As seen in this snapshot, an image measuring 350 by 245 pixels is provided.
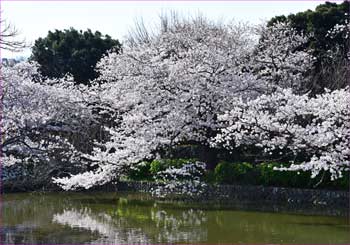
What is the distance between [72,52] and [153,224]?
17.2 metres

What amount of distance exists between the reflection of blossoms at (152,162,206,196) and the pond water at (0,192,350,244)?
112 cm

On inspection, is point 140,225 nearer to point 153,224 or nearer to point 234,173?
point 153,224

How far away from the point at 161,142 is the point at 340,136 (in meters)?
5.00

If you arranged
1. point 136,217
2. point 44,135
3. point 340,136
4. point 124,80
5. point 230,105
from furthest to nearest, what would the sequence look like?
point 44,135 → point 124,80 → point 230,105 → point 136,217 → point 340,136

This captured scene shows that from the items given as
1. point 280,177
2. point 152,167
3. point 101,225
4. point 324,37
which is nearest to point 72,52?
point 152,167

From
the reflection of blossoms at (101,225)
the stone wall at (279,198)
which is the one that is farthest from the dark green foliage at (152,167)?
the reflection of blossoms at (101,225)

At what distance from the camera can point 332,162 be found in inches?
399

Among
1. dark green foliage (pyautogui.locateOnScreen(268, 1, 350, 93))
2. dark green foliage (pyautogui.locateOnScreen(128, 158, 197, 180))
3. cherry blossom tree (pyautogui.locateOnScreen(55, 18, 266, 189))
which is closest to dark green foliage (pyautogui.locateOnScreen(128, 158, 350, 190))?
dark green foliage (pyautogui.locateOnScreen(128, 158, 197, 180))

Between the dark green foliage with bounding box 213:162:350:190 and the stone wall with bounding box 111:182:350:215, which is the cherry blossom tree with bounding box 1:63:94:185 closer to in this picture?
the stone wall with bounding box 111:182:350:215

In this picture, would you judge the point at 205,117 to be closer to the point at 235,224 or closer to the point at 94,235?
the point at 235,224

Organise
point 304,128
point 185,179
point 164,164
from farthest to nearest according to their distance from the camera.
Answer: point 164,164 < point 185,179 < point 304,128

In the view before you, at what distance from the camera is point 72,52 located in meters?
26.3

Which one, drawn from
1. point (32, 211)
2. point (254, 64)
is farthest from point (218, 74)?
point (32, 211)

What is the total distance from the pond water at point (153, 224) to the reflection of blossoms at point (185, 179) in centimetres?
112
